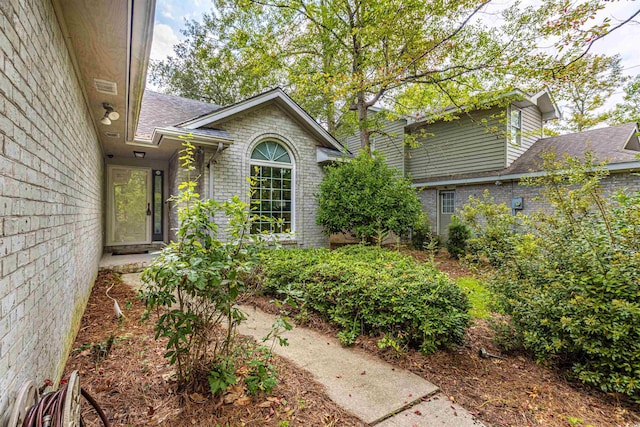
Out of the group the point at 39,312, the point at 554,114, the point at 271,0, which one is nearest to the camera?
the point at 39,312

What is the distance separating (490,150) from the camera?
1162cm

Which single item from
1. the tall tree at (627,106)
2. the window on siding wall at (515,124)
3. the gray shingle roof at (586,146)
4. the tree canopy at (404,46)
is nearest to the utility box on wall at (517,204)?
the gray shingle roof at (586,146)

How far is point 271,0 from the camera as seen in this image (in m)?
10.3

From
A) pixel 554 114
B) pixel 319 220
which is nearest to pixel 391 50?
pixel 319 220

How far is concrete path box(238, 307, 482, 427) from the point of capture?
2.28m

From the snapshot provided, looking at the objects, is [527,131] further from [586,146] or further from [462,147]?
[462,147]

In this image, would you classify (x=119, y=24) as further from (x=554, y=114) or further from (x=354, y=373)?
(x=554, y=114)

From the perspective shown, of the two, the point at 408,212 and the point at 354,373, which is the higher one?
the point at 408,212

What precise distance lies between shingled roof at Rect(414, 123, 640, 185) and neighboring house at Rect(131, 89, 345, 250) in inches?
245

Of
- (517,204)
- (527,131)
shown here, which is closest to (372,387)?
(517,204)

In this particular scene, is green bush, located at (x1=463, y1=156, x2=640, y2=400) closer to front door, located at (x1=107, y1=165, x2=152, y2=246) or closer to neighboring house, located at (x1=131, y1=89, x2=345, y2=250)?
neighboring house, located at (x1=131, y1=89, x2=345, y2=250)

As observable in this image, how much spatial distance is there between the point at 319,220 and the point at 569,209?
19.3ft

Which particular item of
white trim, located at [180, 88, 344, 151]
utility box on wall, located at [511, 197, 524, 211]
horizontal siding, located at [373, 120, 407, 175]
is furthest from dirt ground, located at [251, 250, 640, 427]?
horizontal siding, located at [373, 120, 407, 175]

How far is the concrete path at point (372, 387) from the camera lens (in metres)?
2.28
